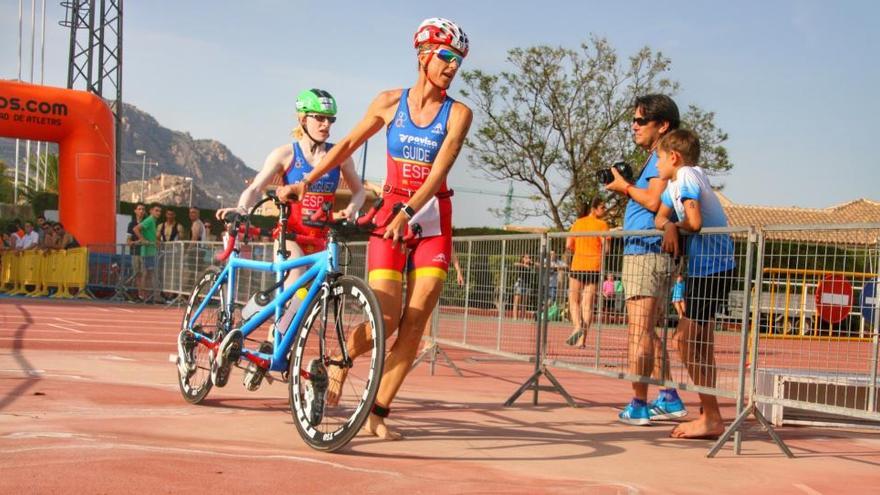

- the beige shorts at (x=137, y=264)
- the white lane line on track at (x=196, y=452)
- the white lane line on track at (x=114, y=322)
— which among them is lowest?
the white lane line on track at (x=114, y=322)

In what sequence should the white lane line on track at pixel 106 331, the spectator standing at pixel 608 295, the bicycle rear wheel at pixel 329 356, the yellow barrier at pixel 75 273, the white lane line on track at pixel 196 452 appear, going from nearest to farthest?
the white lane line on track at pixel 196 452 → the bicycle rear wheel at pixel 329 356 → the spectator standing at pixel 608 295 → the white lane line on track at pixel 106 331 → the yellow barrier at pixel 75 273

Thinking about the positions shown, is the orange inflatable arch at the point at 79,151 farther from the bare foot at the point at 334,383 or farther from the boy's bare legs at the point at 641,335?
the bare foot at the point at 334,383

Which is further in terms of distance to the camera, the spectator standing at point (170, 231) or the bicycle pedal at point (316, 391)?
the spectator standing at point (170, 231)

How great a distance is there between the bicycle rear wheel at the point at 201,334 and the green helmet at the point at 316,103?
50.4 inches

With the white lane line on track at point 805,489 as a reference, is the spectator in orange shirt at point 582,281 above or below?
above

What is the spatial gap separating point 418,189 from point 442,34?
88 centimetres

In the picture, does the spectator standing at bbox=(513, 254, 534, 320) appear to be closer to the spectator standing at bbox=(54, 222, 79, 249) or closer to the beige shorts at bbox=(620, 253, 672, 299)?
the beige shorts at bbox=(620, 253, 672, 299)

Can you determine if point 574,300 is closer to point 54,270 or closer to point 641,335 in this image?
point 641,335

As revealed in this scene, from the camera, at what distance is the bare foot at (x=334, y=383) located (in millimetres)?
5320

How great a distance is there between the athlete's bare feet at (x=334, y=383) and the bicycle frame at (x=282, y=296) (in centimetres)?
34

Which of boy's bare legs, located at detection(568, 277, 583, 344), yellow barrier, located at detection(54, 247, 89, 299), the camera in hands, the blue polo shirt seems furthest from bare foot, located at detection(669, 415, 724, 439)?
yellow barrier, located at detection(54, 247, 89, 299)

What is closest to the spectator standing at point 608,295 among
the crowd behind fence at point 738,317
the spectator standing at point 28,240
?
the crowd behind fence at point 738,317

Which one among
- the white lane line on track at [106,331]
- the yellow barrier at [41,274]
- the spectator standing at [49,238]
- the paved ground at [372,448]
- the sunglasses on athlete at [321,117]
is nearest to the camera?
the paved ground at [372,448]

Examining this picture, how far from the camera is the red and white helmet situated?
239 inches
